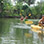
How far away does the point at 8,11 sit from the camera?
1427 inches

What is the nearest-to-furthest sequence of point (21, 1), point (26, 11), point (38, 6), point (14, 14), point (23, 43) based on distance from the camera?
1. point (23, 43)
2. point (38, 6)
3. point (26, 11)
4. point (14, 14)
5. point (21, 1)

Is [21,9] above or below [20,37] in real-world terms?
below

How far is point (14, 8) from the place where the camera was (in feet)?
122

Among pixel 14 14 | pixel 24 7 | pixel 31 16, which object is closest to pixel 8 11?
pixel 14 14

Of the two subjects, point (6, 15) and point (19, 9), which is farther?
point (19, 9)

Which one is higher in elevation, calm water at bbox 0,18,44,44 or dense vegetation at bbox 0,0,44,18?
calm water at bbox 0,18,44,44

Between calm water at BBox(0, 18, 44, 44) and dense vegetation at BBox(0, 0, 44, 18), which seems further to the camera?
dense vegetation at BBox(0, 0, 44, 18)

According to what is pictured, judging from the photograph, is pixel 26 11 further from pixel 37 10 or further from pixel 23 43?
pixel 23 43

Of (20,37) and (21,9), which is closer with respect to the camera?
(20,37)

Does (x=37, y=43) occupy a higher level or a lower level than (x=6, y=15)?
higher

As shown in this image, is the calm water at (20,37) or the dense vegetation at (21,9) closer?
the calm water at (20,37)

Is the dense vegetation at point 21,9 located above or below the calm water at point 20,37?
below

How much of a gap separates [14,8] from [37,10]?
8423 millimetres

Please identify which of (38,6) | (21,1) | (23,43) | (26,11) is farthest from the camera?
(21,1)
